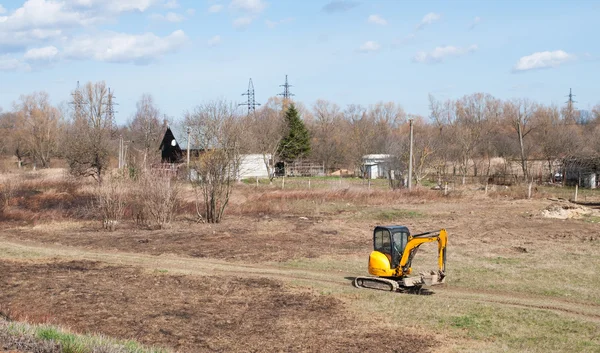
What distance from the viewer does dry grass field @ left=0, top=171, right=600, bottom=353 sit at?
13.1 metres

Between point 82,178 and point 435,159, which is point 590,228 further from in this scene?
point 82,178

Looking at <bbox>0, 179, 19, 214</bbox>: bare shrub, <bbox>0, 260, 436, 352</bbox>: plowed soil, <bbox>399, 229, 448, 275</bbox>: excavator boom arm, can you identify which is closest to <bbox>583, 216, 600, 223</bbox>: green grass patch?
<bbox>399, 229, 448, 275</bbox>: excavator boom arm

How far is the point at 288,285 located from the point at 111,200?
1688 cm

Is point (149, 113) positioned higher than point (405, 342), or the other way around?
point (149, 113)

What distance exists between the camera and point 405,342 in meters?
12.9

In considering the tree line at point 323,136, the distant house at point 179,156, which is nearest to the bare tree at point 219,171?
the tree line at point 323,136

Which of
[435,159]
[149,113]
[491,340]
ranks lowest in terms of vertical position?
[491,340]

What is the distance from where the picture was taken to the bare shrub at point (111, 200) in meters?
32.2

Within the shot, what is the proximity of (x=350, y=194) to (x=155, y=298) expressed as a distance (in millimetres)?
28381

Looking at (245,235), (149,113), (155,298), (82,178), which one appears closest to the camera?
(155,298)

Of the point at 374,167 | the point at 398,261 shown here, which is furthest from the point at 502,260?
the point at 374,167

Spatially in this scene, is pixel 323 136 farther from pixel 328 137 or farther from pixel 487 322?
pixel 487 322

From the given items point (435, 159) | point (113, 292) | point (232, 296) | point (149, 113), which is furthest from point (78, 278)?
point (149, 113)

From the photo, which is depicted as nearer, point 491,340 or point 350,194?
point 491,340
